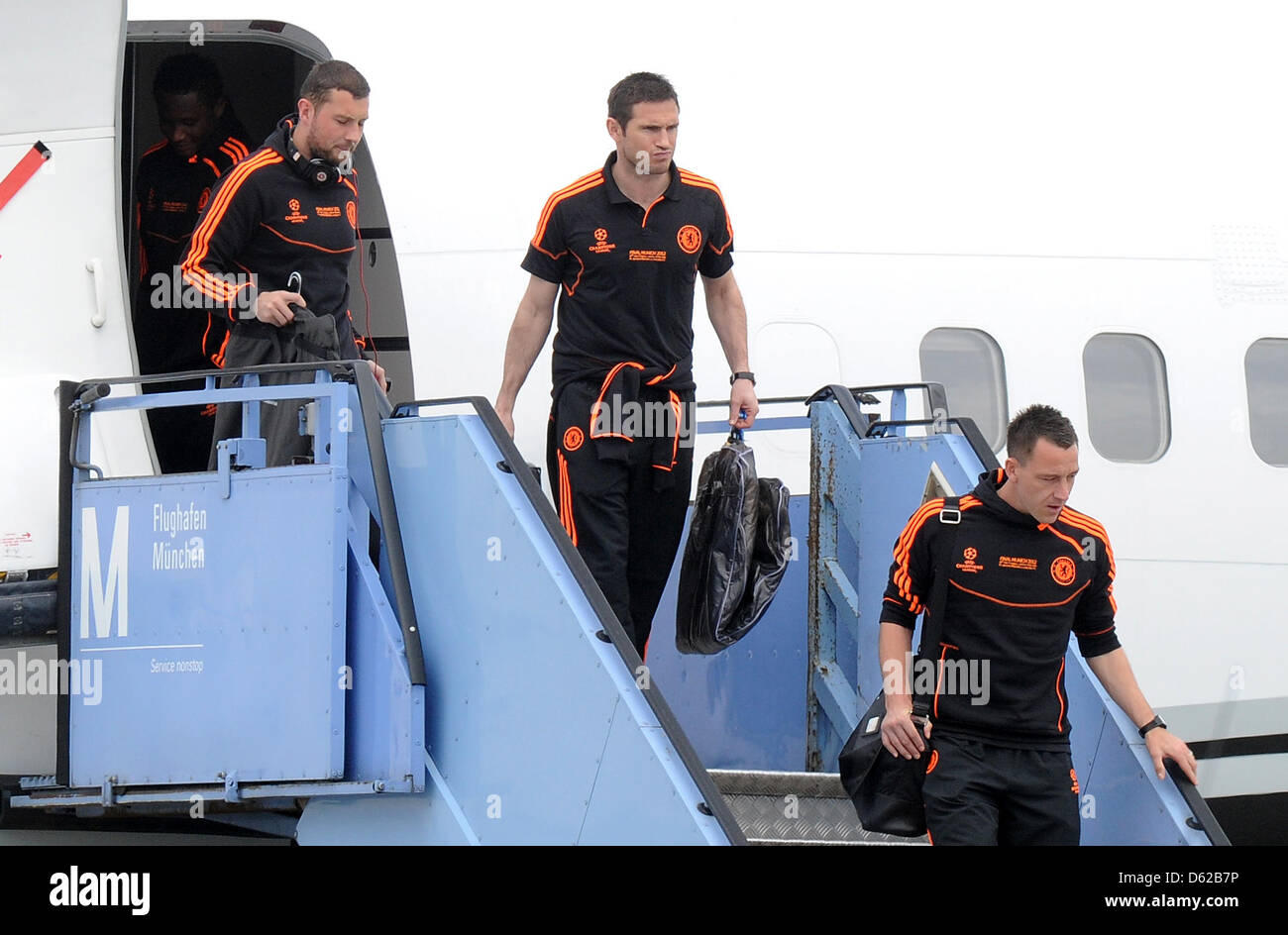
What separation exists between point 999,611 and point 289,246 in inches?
103

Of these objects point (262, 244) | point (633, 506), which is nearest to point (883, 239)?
point (633, 506)

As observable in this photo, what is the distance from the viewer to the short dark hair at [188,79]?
6.70 metres

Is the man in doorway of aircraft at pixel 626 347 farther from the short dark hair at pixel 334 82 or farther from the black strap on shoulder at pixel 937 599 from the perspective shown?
the black strap on shoulder at pixel 937 599

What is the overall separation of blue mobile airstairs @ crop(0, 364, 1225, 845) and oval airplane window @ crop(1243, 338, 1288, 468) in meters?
3.01

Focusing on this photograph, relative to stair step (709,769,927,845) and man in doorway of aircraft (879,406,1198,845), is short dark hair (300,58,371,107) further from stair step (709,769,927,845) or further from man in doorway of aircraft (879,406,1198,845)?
stair step (709,769,927,845)

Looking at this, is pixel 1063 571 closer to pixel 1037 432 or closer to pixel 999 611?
pixel 999 611

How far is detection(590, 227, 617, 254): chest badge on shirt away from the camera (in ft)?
16.6

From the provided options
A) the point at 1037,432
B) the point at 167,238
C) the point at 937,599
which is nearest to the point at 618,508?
the point at 937,599

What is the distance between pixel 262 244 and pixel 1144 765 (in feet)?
10.7

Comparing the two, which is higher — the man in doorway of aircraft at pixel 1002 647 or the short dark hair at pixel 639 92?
the short dark hair at pixel 639 92

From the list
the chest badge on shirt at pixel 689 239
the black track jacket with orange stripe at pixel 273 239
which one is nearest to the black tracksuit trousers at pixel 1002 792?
the chest badge on shirt at pixel 689 239

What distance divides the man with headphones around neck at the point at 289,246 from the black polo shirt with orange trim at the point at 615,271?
68 cm

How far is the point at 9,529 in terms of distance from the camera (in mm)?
4832

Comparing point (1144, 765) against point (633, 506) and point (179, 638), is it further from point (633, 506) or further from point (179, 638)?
point (179, 638)
